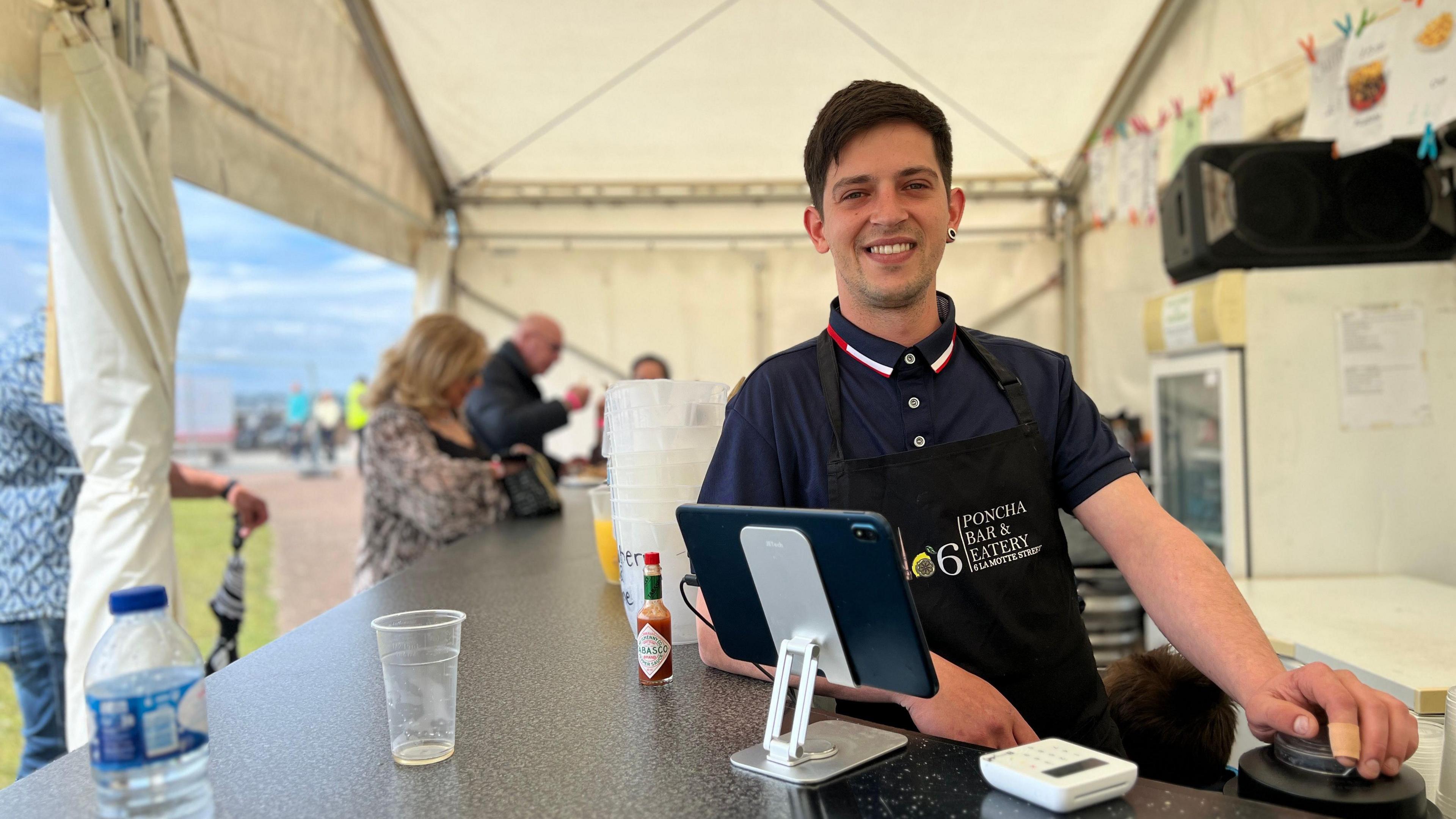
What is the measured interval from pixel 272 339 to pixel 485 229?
2622 mm

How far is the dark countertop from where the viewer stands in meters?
0.86

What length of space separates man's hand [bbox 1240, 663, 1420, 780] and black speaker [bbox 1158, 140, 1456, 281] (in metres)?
2.38

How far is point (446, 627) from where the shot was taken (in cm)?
104

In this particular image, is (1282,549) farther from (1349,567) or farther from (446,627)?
(446,627)

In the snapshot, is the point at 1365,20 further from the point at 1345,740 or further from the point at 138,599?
the point at 138,599

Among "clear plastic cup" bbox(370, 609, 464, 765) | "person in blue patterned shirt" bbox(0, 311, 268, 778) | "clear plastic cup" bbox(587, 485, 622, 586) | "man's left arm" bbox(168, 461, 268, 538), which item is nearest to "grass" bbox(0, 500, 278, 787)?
"person in blue patterned shirt" bbox(0, 311, 268, 778)

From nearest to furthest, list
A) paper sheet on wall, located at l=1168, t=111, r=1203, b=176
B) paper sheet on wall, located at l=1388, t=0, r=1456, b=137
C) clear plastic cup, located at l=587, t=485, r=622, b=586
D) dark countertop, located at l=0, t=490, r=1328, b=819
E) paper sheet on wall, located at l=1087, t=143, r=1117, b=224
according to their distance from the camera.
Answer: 1. dark countertop, located at l=0, t=490, r=1328, b=819
2. clear plastic cup, located at l=587, t=485, r=622, b=586
3. paper sheet on wall, located at l=1388, t=0, r=1456, b=137
4. paper sheet on wall, located at l=1168, t=111, r=1203, b=176
5. paper sheet on wall, located at l=1087, t=143, r=1117, b=224

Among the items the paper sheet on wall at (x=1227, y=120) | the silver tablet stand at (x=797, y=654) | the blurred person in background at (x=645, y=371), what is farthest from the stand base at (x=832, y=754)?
the blurred person in background at (x=645, y=371)

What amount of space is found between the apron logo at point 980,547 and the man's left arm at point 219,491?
85.8 inches

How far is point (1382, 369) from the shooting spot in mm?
2754

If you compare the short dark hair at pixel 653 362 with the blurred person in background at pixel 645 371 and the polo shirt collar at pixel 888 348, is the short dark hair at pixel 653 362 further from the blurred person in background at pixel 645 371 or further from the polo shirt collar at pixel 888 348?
the polo shirt collar at pixel 888 348

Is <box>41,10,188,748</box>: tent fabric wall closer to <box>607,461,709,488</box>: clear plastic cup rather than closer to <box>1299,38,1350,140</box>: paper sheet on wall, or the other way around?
<box>607,461,709,488</box>: clear plastic cup

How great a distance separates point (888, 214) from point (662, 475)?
532mm

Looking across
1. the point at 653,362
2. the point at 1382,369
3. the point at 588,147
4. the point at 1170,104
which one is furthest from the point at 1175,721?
the point at 588,147
